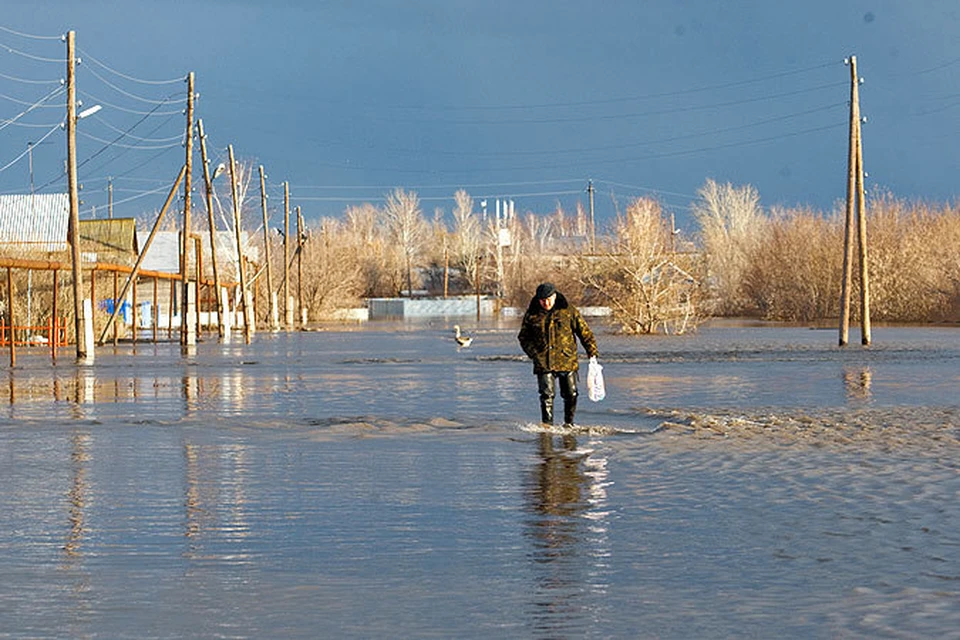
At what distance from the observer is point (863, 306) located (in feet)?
157

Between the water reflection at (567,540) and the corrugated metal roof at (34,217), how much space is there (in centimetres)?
5966

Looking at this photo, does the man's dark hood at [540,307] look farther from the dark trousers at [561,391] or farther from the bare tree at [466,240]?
the bare tree at [466,240]

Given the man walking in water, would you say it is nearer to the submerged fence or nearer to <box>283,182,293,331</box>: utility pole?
the submerged fence

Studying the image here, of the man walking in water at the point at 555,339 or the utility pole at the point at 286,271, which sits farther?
the utility pole at the point at 286,271

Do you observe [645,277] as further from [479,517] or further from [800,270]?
[479,517]

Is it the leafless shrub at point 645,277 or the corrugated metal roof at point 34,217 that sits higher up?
the corrugated metal roof at point 34,217

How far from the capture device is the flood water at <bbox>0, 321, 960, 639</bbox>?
7.99 m

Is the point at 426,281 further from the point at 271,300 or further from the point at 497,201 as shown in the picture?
the point at 271,300

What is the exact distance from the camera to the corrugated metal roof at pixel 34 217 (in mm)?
72188

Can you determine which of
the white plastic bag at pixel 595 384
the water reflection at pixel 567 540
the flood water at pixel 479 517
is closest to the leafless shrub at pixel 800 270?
the flood water at pixel 479 517

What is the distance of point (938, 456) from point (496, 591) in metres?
8.18

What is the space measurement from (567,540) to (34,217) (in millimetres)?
66476

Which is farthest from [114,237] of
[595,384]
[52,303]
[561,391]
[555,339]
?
[555,339]

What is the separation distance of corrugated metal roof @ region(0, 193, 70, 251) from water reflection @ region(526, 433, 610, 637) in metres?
59.7
